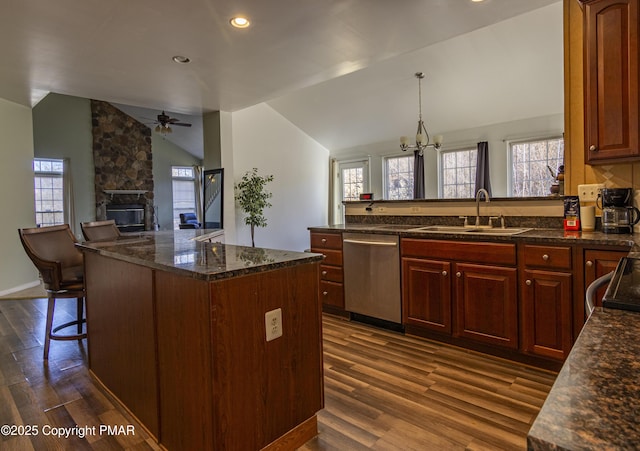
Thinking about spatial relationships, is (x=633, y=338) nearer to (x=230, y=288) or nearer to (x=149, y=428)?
(x=230, y=288)

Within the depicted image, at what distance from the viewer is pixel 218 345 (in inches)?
55.8

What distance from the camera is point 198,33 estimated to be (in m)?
3.06

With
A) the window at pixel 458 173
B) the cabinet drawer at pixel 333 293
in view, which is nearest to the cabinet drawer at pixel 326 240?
the cabinet drawer at pixel 333 293

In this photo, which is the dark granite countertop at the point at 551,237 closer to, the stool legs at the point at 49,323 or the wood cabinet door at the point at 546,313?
the wood cabinet door at the point at 546,313

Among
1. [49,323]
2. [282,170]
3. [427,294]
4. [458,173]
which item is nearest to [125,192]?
[282,170]

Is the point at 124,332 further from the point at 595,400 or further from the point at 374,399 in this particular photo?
the point at 595,400

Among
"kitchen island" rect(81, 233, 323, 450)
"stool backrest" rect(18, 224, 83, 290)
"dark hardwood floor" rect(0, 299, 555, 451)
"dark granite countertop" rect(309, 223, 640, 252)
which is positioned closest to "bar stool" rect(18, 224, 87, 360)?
"stool backrest" rect(18, 224, 83, 290)

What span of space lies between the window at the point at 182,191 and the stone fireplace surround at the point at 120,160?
2.95ft

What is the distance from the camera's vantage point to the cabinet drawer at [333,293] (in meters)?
3.65

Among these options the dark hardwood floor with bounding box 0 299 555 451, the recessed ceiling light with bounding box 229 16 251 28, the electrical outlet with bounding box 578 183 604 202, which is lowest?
the dark hardwood floor with bounding box 0 299 555 451

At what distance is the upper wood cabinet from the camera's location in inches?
86.7

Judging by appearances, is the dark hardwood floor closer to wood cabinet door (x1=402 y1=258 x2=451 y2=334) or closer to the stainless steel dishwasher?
wood cabinet door (x1=402 y1=258 x2=451 y2=334)

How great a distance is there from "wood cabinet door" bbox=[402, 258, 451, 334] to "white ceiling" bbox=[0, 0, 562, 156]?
1945 millimetres

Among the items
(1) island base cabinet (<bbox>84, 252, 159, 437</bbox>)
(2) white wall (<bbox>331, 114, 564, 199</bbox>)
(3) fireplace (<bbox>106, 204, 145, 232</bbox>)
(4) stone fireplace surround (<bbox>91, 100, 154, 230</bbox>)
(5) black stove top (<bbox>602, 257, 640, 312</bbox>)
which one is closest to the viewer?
(5) black stove top (<bbox>602, 257, 640, 312</bbox>)
